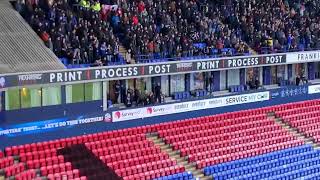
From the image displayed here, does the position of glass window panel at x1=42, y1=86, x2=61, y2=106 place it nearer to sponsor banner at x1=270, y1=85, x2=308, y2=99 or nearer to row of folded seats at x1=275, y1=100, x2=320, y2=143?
sponsor banner at x1=270, y1=85, x2=308, y2=99

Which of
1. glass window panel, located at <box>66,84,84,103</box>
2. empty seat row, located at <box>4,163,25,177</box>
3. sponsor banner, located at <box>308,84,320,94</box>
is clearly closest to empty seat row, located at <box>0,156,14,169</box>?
empty seat row, located at <box>4,163,25,177</box>

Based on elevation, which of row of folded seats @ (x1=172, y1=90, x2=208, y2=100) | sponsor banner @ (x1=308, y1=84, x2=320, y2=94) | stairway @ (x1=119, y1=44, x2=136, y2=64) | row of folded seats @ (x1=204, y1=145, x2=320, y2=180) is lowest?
row of folded seats @ (x1=204, y1=145, x2=320, y2=180)

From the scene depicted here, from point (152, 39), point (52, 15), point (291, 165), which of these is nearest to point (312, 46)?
point (291, 165)

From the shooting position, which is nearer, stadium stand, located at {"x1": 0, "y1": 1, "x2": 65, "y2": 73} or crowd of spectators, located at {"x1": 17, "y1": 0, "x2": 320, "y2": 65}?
stadium stand, located at {"x1": 0, "y1": 1, "x2": 65, "y2": 73}

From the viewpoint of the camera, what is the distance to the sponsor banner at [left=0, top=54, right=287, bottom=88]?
Result: 69.3 feet

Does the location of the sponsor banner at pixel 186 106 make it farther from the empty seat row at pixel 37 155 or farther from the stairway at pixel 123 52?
the empty seat row at pixel 37 155

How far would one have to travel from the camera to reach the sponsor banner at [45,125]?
2145cm

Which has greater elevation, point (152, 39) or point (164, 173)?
point (152, 39)

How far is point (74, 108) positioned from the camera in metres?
23.4

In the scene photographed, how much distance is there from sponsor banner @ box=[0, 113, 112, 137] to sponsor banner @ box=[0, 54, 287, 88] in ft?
4.98

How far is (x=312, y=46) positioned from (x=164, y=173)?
1320 cm

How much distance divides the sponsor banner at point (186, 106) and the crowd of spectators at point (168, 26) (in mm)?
2119

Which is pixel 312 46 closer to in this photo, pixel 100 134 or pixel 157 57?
pixel 157 57

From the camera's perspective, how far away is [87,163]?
22734 mm
